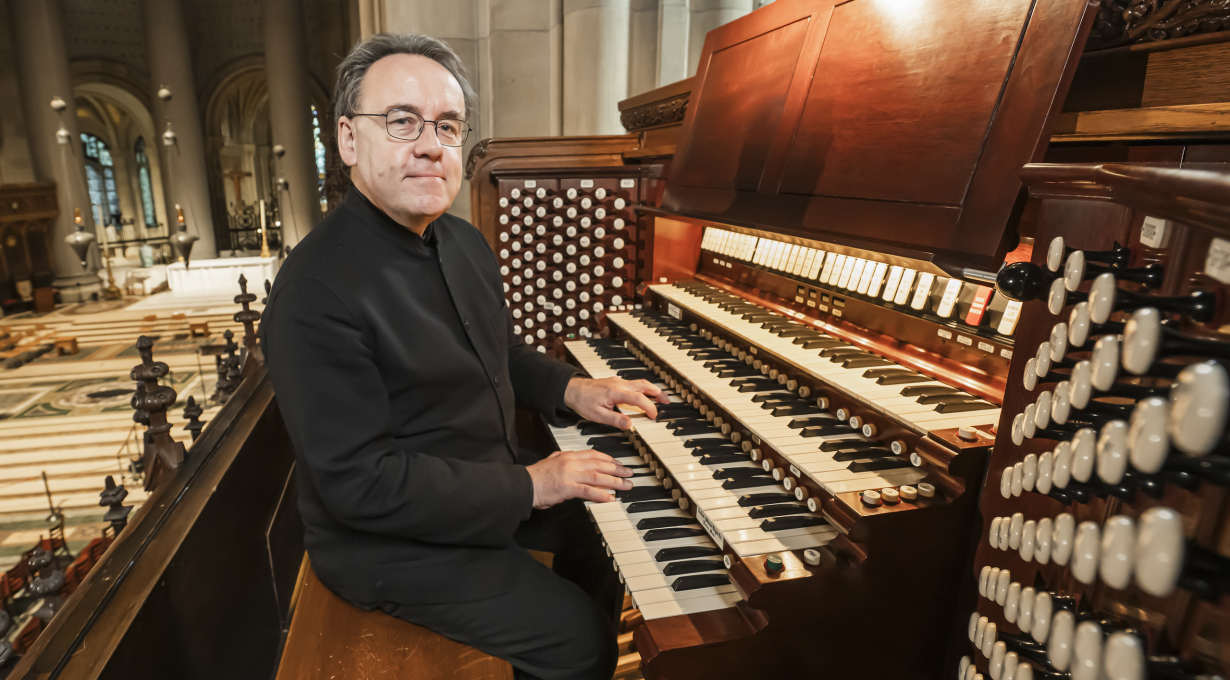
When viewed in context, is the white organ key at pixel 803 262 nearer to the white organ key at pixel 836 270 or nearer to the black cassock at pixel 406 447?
the white organ key at pixel 836 270

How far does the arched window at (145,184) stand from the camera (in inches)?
819

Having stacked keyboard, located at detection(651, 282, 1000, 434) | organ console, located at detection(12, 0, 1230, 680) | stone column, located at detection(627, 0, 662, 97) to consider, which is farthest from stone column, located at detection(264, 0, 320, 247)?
stacked keyboard, located at detection(651, 282, 1000, 434)

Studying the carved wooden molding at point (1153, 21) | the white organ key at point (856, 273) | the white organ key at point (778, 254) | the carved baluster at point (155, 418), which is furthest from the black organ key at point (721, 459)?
the carved baluster at point (155, 418)

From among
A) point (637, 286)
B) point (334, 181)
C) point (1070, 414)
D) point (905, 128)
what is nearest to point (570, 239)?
point (637, 286)

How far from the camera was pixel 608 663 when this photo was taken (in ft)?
5.25

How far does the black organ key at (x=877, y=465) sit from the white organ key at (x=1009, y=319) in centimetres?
38

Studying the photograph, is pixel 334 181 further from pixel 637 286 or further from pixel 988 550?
pixel 988 550

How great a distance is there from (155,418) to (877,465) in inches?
87.5

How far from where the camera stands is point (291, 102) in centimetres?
1569

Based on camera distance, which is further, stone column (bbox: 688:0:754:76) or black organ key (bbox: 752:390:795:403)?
stone column (bbox: 688:0:754:76)

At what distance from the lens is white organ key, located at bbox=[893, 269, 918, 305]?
1.80 metres

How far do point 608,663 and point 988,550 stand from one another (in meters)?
0.94

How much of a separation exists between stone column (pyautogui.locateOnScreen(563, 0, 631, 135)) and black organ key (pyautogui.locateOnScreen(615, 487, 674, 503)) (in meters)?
3.53

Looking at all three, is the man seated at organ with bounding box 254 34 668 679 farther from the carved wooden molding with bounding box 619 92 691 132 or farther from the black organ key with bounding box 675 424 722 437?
the carved wooden molding with bounding box 619 92 691 132
